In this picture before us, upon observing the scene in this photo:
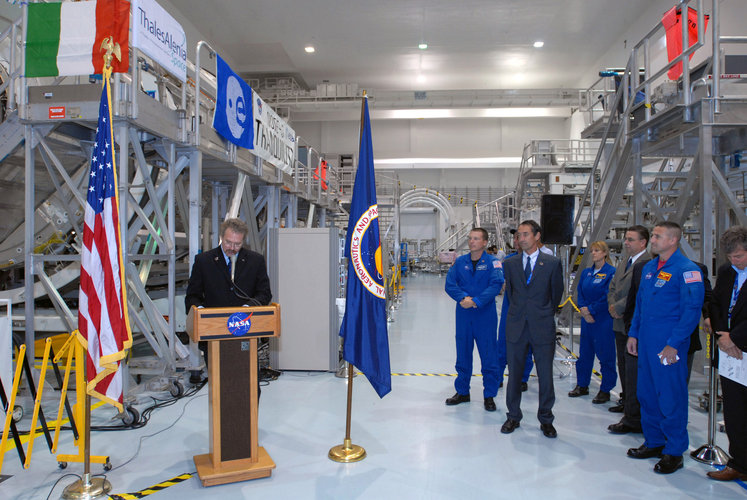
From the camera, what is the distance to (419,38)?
1892 cm

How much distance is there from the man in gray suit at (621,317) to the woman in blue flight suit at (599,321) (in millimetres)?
280

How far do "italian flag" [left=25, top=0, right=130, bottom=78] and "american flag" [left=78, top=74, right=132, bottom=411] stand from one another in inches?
79.4

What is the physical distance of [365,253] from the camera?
400 centimetres

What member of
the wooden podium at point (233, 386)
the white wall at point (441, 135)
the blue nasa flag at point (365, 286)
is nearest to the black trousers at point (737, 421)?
the blue nasa flag at point (365, 286)

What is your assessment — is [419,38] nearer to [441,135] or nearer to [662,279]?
[441,135]

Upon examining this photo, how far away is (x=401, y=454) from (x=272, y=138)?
5969 mm

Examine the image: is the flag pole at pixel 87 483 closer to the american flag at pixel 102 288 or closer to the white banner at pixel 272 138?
the american flag at pixel 102 288

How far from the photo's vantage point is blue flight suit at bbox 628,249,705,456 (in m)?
3.54

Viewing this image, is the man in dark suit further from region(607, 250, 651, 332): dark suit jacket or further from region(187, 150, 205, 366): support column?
region(187, 150, 205, 366): support column

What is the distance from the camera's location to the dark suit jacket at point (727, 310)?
11.2 ft

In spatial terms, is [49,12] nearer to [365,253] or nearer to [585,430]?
[365,253]

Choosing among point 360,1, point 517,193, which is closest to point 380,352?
point 517,193

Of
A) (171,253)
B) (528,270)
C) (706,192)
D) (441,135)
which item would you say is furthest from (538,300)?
(441,135)

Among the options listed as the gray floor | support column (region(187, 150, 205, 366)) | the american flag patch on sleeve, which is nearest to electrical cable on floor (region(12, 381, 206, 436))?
the gray floor
